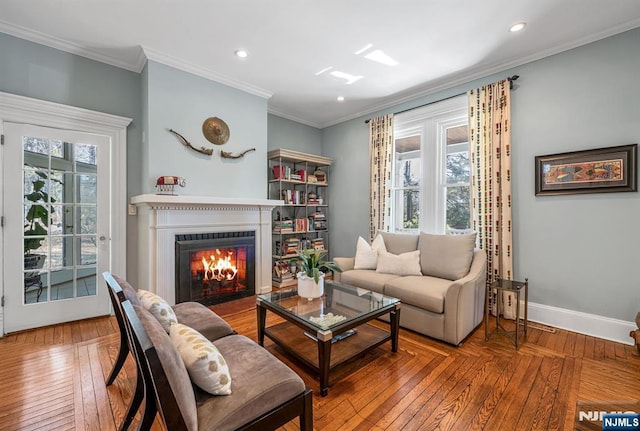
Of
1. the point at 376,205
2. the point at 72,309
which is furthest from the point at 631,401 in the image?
the point at 72,309

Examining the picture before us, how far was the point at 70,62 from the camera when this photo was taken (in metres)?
2.88

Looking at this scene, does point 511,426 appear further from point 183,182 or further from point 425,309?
point 183,182

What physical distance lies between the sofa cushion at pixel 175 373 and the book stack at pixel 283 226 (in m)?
3.43

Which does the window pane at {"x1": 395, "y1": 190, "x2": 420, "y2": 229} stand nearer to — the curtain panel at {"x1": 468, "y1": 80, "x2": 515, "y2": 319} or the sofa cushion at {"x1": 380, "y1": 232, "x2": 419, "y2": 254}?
the sofa cushion at {"x1": 380, "y1": 232, "x2": 419, "y2": 254}

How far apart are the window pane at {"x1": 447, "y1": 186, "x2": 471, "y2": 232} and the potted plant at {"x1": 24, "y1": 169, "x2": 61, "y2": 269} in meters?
4.58

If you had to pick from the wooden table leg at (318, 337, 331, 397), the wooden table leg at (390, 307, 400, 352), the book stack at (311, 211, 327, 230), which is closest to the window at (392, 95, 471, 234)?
the book stack at (311, 211, 327, 230)

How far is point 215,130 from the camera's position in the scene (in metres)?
3.43

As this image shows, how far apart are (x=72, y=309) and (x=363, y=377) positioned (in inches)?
123

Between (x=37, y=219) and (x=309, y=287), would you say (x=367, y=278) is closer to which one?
(x=309, y=287)

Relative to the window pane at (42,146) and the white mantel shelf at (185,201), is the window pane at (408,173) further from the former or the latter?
the window pane at (42,146)

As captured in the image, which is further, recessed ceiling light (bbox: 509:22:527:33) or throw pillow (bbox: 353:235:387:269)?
throw pillow (bbox: 353:235:387:269)

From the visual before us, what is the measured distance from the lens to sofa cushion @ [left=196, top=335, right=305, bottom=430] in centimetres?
107

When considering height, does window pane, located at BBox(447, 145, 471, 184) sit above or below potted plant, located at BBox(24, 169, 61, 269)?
above

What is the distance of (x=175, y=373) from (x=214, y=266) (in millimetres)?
2678
